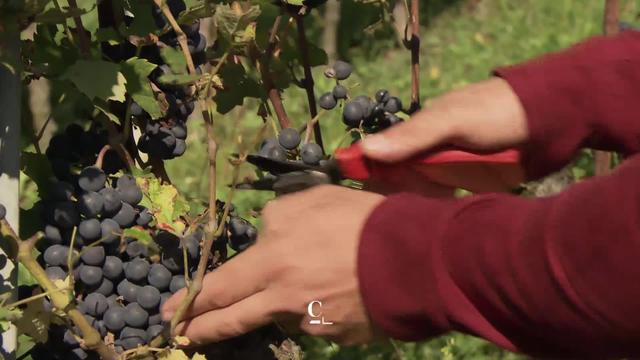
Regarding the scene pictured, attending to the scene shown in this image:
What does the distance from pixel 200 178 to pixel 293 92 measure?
1.22 meters

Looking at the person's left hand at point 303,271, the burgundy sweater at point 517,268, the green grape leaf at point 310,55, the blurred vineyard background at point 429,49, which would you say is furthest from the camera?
the blurred vineyard background at point 429,49

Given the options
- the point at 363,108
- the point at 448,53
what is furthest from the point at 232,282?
the point at 448,53

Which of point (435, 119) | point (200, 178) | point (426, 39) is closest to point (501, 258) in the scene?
point (435, 119)

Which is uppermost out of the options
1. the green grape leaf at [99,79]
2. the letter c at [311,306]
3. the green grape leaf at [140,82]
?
the green grape leaf at [99,79]

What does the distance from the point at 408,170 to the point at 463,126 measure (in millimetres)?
94

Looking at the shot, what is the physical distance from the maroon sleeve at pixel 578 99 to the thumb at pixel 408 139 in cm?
15

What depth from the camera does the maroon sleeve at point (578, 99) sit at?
1.57 meters

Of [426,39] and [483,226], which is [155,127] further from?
[426,39]

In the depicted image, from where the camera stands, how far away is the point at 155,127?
172 centimetres

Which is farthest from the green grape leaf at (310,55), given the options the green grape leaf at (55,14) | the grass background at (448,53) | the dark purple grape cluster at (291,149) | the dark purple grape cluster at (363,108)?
the grass background at (448,53)

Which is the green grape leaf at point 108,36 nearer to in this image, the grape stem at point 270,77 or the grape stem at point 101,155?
the grape stem at point 101,155

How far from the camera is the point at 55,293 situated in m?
1.39

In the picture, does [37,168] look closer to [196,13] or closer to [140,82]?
[140,82]

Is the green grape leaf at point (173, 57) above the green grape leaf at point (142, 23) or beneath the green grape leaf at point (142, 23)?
beneath
